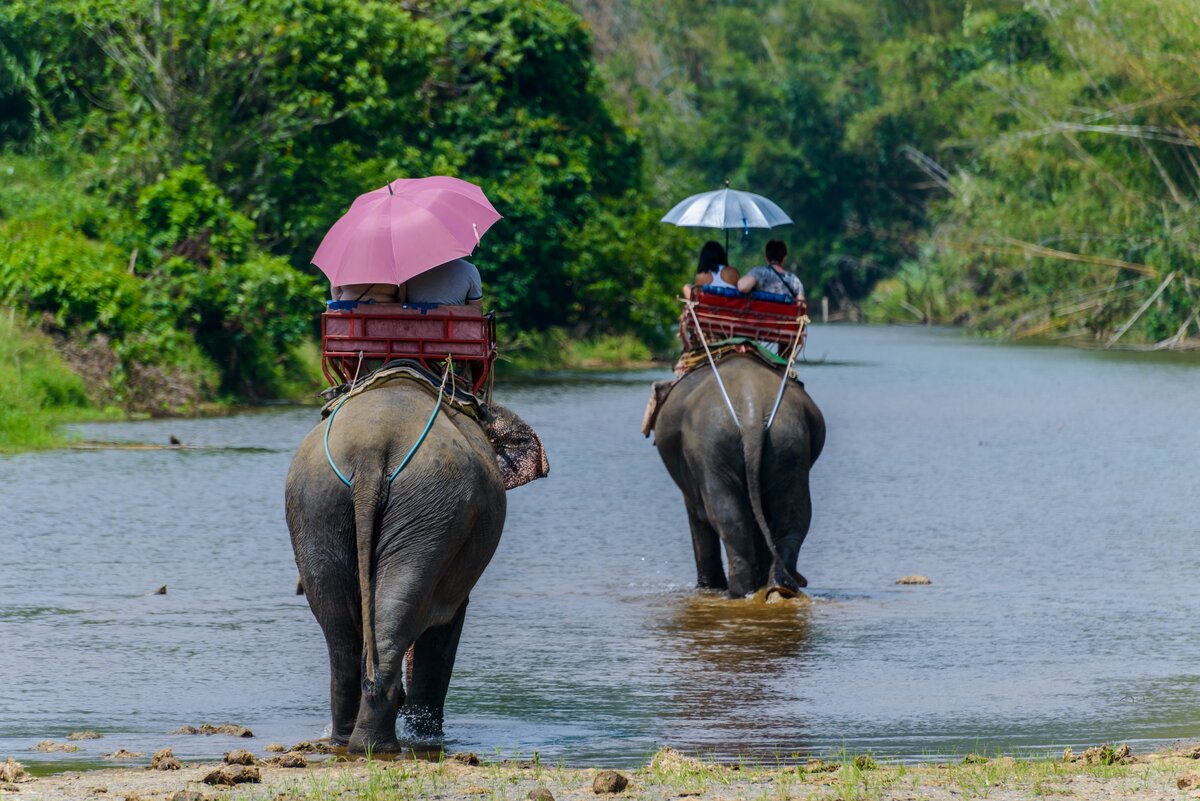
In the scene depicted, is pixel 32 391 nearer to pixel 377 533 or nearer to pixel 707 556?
pixel 707 556

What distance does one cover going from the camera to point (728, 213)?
45.4ft

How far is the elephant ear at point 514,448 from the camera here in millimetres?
8352

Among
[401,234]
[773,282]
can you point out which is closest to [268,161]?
[773,282]

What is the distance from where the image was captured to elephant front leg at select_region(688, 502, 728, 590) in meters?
12.7

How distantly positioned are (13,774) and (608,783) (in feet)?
6.51

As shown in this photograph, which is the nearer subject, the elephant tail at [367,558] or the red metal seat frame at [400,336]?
the elephant tail at [367,558]

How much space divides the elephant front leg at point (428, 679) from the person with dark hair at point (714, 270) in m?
5.08

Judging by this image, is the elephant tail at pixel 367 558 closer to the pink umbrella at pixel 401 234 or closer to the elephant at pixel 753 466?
the pink umbrella at pixel 401 234

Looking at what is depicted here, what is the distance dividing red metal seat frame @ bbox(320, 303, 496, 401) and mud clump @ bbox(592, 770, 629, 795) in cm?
191

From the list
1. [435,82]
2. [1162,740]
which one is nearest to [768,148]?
[435,82]

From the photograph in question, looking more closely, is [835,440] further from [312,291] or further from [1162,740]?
[1162,740]

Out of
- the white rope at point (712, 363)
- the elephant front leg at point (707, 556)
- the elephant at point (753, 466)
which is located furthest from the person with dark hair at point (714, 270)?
the elephant front leg at point (707, 556)

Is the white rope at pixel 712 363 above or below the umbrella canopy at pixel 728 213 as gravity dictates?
below

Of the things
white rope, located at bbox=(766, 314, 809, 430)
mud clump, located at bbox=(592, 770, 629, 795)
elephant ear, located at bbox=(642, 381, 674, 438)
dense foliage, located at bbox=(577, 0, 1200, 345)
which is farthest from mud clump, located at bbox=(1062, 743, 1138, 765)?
dense foliage, located at bbox=(577, 0, 1200, 345)
